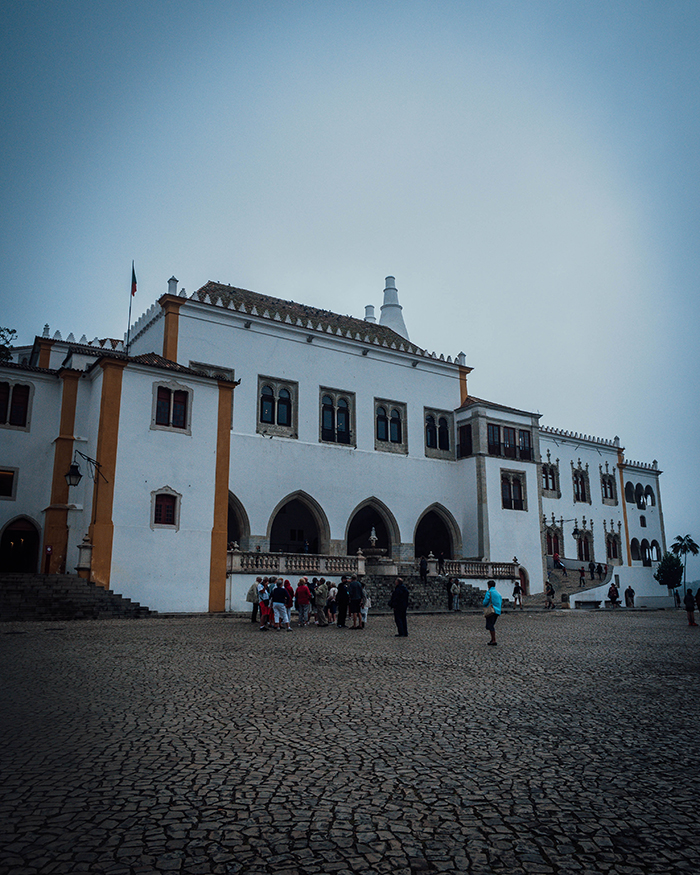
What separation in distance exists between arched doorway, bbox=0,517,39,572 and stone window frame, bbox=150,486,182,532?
4899mm

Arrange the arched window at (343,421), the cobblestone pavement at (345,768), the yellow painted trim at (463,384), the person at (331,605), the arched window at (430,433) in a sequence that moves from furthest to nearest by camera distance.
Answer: the yellow painted trim at (463,384) → the arched window at (430,433) → the arched window at (343,421) → the person at (331,605) → the cobblestone pavement at (345,768)

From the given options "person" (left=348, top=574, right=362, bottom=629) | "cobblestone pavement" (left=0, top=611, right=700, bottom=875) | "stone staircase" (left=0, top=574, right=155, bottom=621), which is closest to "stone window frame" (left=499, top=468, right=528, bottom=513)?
"person" (left=348, top=574, right=362, bottom=629)

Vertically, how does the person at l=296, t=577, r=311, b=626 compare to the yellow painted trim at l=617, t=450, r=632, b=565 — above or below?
below

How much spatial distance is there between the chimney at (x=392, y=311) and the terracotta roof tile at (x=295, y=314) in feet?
19.1

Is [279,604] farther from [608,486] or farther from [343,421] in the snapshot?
[608,486]

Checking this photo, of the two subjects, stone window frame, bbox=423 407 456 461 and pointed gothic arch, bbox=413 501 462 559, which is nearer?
pointed gothic arch, bbox=413 501 462 559

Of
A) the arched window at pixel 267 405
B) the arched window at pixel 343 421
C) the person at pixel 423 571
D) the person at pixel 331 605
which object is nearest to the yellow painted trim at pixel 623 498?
the person at pixel 423 571

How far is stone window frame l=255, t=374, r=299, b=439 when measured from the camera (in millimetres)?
32031

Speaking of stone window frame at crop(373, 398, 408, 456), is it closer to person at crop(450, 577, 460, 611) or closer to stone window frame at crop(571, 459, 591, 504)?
person at crop(450, 577, 460, 611)

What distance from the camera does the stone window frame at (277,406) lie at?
32031mm

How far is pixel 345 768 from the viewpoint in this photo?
485 cm

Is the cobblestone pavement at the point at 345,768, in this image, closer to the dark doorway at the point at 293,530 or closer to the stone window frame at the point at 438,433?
the dark doorway at the point at 293,530

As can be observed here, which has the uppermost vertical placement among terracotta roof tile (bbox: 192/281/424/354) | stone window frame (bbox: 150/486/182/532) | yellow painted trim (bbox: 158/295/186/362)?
terracotta roof tile (bbox: 192/281/424/354)

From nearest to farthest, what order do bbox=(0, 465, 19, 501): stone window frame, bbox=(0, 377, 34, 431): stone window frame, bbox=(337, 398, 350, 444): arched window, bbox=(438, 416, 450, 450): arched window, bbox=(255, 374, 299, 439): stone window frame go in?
bbox=(0, 465, 19, 501): stone window frame → bbox=(0, 377, 34, 431): stone window frame → bbox=(255, 374, 299, 439): stone window frame → bbox=(337, 398, 350, 444): arched window → bbox=(438, 416, 450, 450): arched window
